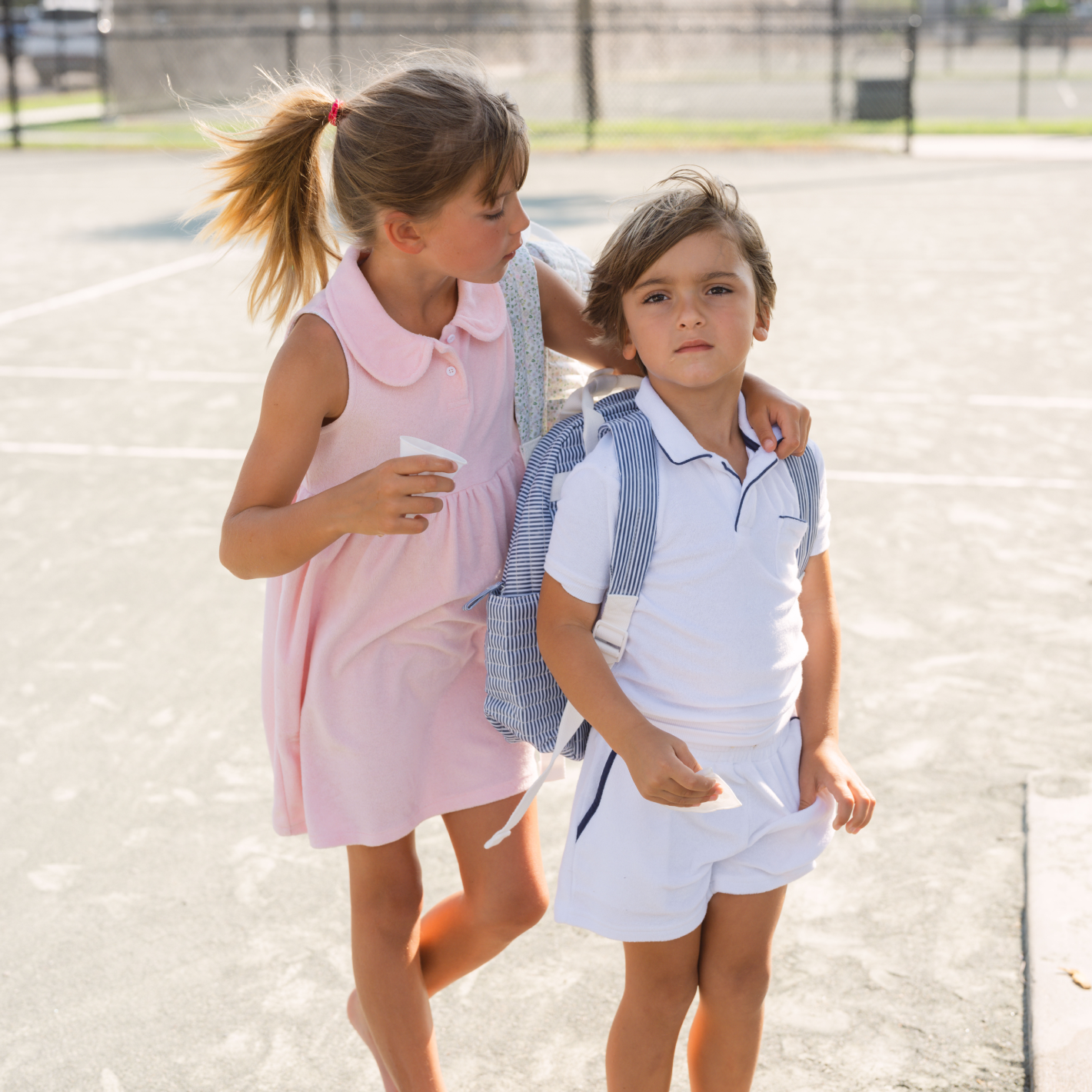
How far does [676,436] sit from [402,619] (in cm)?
50

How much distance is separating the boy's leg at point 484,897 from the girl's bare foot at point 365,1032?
13 centimetres

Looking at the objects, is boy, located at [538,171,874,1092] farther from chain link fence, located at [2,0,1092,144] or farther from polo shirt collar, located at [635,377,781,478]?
chain link fence, located at [2,0,1092,144]

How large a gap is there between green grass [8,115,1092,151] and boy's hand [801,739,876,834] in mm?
17631

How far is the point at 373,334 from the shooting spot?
76.2 inches

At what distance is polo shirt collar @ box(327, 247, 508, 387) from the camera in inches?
75.8

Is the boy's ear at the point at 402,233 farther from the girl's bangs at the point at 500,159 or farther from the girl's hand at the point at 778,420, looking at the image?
the girl's hand at the point at 778,420

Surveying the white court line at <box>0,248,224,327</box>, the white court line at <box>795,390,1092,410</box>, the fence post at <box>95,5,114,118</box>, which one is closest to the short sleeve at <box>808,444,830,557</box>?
the white court line at <box>795,390,1092,410</box>

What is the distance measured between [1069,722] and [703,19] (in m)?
32.9

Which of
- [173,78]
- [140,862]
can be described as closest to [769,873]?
[140,862]

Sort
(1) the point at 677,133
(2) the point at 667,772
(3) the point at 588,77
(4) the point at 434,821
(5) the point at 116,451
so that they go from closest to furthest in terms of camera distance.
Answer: (2) the point at 667,772 → (4) the point at 434,821 → (5) the point at 116,451 → (1) the point at 677,133 → (3) the point at 588,77

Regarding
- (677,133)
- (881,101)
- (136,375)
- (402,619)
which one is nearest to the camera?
(402,619)

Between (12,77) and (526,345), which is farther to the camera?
(12,77)

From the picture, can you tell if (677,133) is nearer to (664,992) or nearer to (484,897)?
(484,897)

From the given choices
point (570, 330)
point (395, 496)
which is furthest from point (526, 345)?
point (395, 496)
